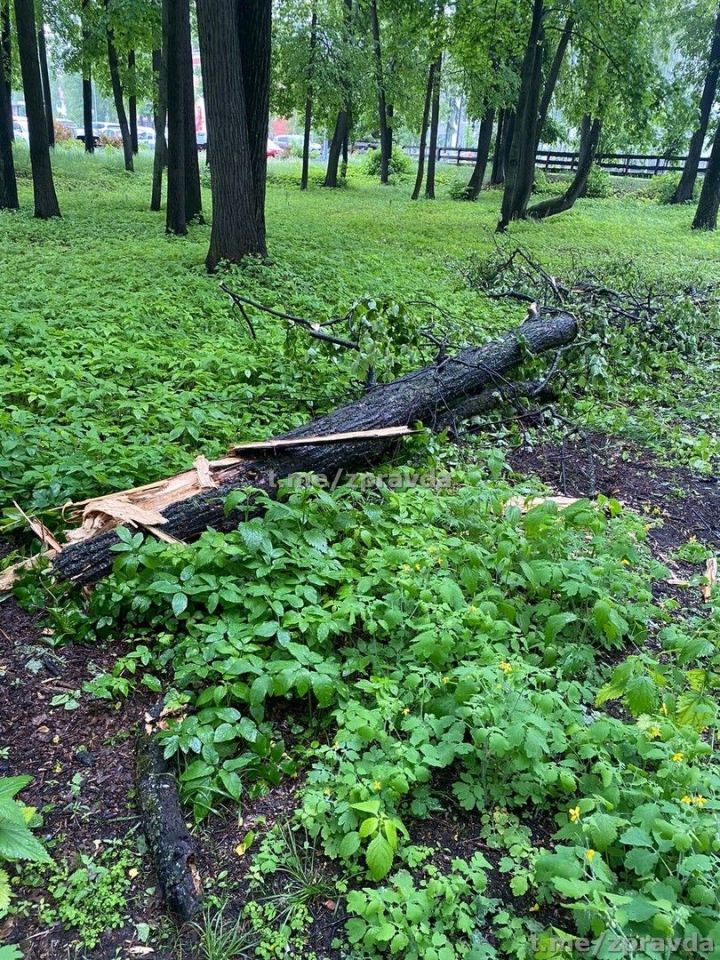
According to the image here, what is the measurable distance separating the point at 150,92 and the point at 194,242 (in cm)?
1370

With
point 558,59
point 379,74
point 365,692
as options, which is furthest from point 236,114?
point 379,74

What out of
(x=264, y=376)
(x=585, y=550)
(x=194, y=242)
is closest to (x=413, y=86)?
(x=194, y=242)

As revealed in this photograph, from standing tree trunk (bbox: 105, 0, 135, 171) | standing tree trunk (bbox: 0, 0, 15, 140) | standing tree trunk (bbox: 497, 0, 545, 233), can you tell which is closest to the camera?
standing tree trunk (bbox: 497, 0, 545, 233)

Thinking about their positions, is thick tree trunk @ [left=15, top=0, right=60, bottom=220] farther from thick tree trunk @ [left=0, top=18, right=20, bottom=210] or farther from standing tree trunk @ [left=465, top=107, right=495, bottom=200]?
standing tree trunk @ [left=465, top=107, right=495, bottom=200]

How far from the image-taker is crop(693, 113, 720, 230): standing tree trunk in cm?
1694

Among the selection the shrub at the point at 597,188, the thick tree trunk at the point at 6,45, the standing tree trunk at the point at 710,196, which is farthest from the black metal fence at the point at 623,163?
the thick tree trunk at the point at 6,45

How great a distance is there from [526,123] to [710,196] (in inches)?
Result: 244

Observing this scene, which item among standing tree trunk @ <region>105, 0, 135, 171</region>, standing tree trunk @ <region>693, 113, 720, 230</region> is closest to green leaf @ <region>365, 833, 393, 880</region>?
standing tree trunk @ <region>693, 113, 720, 230</region>

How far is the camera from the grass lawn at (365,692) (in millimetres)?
1945

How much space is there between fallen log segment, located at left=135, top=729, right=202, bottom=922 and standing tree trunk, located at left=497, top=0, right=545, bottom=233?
15006 mm

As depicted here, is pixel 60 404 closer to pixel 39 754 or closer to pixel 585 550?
pixel 39 754

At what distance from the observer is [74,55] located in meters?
18.7

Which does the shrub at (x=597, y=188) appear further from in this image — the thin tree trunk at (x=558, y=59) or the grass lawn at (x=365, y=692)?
the grass lawn at (x=365, y=692)

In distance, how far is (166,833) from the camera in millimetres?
2160
